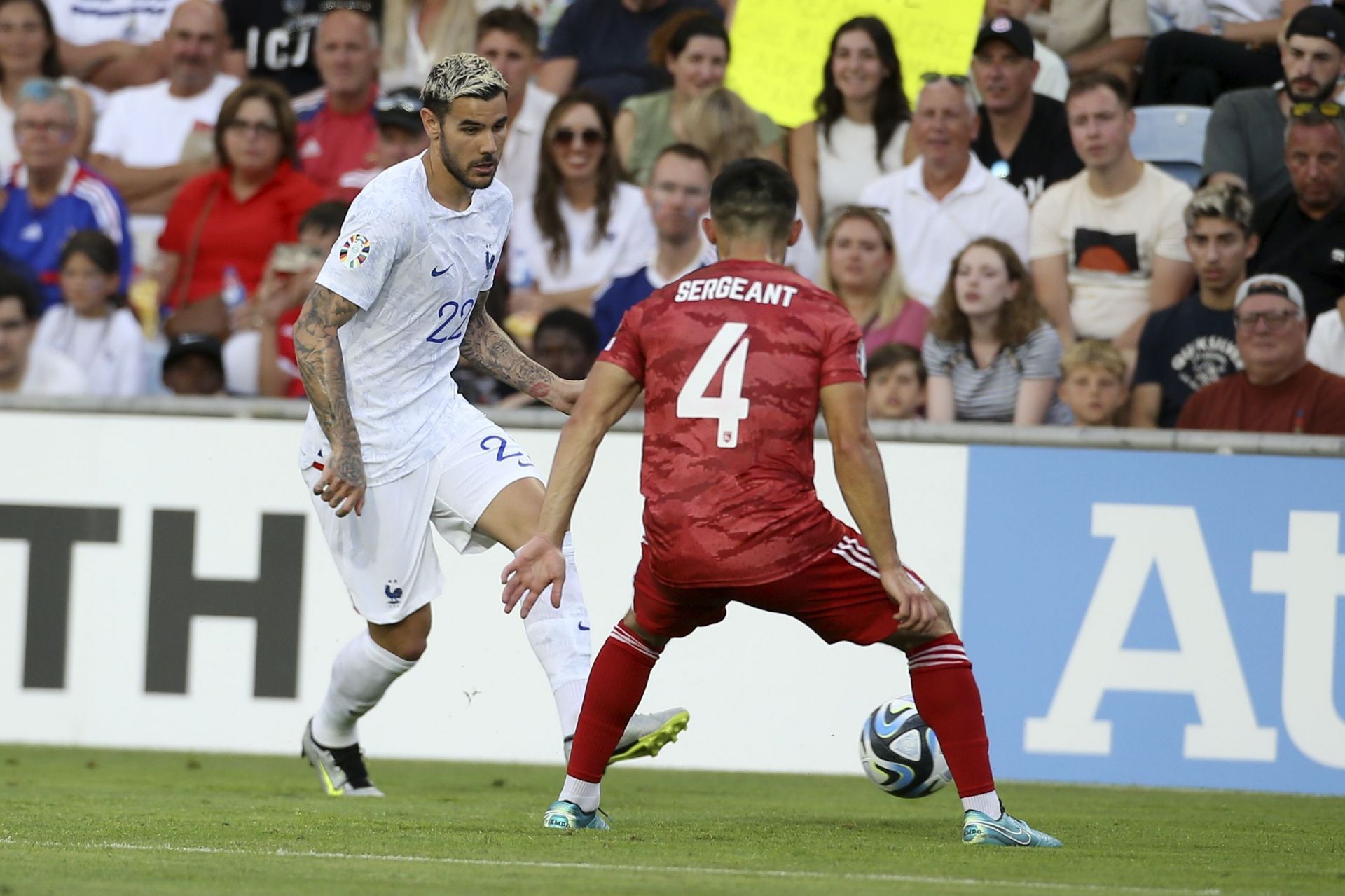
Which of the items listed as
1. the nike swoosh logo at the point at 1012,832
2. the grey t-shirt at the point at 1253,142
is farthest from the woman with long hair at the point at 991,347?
the nike swoosh logo at the point at 1012,832

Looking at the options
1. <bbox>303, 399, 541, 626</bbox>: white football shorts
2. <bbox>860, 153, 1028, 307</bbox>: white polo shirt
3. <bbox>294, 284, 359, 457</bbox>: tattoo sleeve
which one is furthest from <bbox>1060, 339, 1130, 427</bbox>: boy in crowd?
<bbox>294, 284, 359, 457</bbox>: tattoo sleeve

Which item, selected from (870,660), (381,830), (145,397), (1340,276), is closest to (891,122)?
(1340,276)

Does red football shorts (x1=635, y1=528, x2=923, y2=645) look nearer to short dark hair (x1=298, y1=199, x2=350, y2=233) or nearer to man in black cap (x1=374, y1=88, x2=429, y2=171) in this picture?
short dark hair (x1=298, y1=199, x2=350, y2=233)

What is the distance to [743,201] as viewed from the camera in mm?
5523

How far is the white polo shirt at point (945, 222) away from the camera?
1012 cm

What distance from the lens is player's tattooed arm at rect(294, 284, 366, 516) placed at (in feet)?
20.5

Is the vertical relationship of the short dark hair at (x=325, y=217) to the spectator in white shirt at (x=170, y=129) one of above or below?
below

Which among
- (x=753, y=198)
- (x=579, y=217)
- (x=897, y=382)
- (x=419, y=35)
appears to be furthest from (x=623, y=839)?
(x=419, y=35)

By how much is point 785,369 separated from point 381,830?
187 centimetres

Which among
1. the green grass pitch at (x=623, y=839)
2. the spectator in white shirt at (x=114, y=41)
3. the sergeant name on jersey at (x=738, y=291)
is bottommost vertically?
the green grass pitch at (x=623, y=839)

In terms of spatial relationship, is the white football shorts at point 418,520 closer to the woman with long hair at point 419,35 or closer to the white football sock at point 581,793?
the white football sock at point 581,793

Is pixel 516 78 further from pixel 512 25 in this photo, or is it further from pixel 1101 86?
pixel 1101 86

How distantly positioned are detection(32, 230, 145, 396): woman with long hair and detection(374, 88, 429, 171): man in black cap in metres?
1.58

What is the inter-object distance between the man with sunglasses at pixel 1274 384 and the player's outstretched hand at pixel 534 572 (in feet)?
14.9
